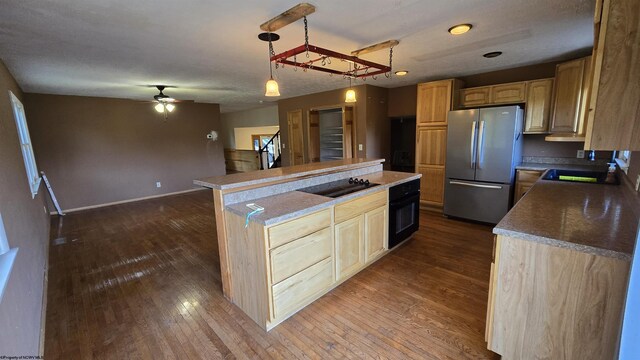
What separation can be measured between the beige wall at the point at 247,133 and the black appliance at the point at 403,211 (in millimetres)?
7759

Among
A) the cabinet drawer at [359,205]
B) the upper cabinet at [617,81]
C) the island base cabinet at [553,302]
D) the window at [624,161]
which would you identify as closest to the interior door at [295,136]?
the cabinet drawer at [359,205]

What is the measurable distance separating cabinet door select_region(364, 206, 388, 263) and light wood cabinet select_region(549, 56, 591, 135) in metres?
2.44

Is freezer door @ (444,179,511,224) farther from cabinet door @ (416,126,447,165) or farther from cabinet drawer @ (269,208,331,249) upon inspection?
cabinet drawer @ (269,208,331,249)

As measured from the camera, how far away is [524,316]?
1483 millimetres

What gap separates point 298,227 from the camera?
6.60ft

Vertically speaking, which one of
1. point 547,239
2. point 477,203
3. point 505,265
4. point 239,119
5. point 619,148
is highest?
point 239,119

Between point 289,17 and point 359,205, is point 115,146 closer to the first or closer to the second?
point 289,17

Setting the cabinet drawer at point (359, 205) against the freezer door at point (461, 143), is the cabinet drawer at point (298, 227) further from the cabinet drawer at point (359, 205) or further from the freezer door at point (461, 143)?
the freezer door at point (461, 143)

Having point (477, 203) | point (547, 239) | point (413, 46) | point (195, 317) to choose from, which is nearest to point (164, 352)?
point (195, 317)

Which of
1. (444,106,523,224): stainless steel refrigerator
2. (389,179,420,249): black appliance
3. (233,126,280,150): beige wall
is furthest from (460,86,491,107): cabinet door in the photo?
(233,126,280,150): beige wall

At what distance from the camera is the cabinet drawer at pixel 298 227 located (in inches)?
73.3

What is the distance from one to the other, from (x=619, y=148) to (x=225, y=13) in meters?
2.49

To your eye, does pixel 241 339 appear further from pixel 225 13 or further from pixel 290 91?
pixel 290 91

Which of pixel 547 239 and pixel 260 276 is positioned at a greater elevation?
pixel 547 239
